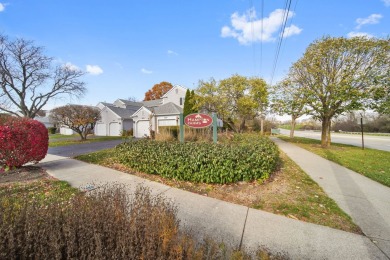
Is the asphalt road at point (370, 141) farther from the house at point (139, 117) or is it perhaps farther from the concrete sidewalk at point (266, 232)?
the house at point (139, 117)

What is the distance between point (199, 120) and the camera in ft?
26.9

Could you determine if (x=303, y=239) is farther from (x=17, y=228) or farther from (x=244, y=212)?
(x=17, y=228)

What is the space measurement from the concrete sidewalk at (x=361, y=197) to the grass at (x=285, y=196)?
0.20 meters

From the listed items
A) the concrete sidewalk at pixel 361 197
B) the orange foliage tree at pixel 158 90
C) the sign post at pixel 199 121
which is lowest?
the concrete sidewalk at pixel 361 197

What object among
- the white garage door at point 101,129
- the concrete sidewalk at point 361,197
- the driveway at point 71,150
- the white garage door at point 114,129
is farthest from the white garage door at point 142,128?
the concrete sidewalk at point 361,197

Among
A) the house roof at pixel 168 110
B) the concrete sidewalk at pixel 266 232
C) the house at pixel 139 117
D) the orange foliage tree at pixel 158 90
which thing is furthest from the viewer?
the orange foliage tree at pixel 158 90

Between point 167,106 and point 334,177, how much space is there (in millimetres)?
20649

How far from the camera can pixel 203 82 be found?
66.7ft

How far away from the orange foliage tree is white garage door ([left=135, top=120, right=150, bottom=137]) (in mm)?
22666

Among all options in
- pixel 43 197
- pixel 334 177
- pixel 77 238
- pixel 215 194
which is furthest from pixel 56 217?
pixel 334 177

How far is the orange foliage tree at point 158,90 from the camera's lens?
46000 mm

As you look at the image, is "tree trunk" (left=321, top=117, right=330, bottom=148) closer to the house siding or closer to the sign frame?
the sign frame

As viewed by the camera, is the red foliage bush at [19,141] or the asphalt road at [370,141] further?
the asphalt road at [370,141]

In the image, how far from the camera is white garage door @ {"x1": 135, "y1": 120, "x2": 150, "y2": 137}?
23703 millimetres
